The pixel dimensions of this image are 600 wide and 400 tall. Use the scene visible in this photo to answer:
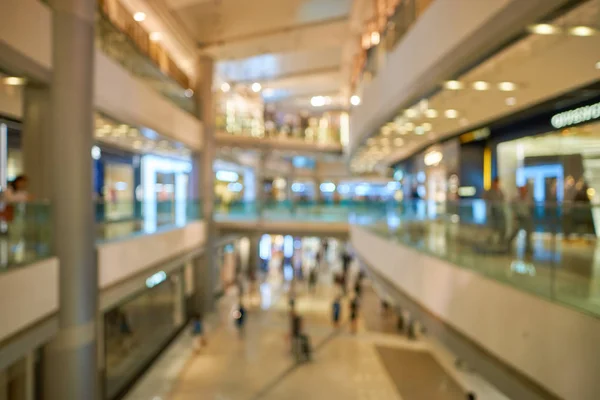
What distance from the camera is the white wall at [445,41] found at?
13.7 feet

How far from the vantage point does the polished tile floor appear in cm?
952

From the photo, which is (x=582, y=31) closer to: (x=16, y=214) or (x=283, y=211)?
(x=16, y=214)

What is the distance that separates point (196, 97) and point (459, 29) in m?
12.0

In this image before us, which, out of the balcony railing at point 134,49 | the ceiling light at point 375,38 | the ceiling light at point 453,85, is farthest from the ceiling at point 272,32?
the ceiling light at point 453,85

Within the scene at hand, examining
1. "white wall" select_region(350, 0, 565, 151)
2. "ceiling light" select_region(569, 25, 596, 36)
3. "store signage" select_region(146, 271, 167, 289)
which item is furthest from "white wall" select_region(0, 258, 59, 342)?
"ceiling light" select_region(569, 25, 596, 36)

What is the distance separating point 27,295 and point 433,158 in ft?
43.4

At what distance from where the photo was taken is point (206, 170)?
16.2m

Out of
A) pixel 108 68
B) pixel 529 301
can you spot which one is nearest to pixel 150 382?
pixel 108 68

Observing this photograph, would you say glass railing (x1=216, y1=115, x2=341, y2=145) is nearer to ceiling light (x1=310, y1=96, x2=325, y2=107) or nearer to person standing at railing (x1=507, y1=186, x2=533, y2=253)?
ceiling light (x1=310, y1=96, x2=325, y2=107)

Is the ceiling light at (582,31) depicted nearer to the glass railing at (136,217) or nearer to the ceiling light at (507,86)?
the ceiling light at (507,86)

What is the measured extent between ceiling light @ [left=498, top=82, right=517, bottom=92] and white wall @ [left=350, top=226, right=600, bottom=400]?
3.13 meters

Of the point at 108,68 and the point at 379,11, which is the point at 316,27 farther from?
the point at 108,68

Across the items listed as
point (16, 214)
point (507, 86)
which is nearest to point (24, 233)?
point (16, 214)

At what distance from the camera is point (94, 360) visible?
700 cm
